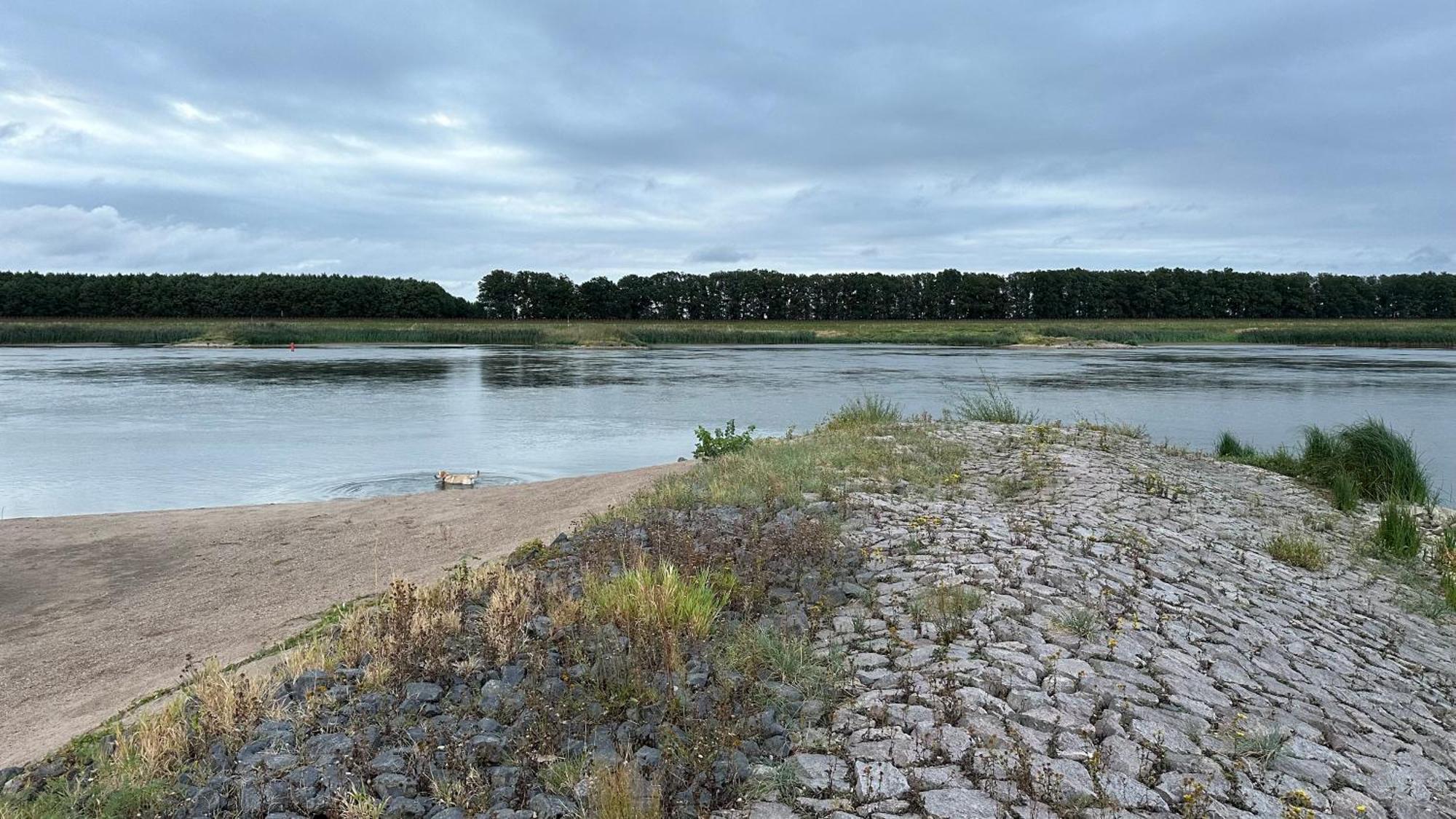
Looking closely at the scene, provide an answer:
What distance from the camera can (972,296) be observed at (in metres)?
122

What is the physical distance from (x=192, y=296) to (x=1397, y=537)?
12969 cm

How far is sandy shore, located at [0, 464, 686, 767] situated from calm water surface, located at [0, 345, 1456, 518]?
2.21 metres

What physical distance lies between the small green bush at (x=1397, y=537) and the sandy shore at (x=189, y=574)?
27.4 ft

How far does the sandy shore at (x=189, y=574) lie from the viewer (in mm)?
6312

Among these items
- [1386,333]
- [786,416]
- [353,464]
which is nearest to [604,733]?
[353,464]

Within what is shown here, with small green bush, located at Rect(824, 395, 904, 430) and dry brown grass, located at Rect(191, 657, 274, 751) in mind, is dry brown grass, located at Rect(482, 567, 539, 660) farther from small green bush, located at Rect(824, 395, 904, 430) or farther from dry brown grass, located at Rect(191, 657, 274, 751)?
small green bush, located at Rect(824, 395, 904, 430)

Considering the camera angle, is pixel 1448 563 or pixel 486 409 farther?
pixel 486 409

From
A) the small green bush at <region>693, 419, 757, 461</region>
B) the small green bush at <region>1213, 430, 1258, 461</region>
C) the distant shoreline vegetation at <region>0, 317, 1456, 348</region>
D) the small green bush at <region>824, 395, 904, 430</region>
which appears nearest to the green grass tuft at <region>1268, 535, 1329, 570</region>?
the small green bush at <region>824, 395, 904, 430</region>

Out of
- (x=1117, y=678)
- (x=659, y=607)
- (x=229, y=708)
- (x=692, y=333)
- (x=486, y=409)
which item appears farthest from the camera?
(x=692, y=333)

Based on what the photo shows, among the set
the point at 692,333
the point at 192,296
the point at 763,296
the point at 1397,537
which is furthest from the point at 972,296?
the point at 1397,537

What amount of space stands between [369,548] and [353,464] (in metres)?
7.23

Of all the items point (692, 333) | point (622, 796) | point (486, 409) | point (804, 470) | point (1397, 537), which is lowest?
point (486, 409)

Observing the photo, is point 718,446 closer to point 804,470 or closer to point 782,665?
Result: point 804,470

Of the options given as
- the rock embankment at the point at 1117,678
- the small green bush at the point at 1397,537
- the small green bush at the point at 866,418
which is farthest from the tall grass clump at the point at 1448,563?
the small green bush at the point at 866,418
